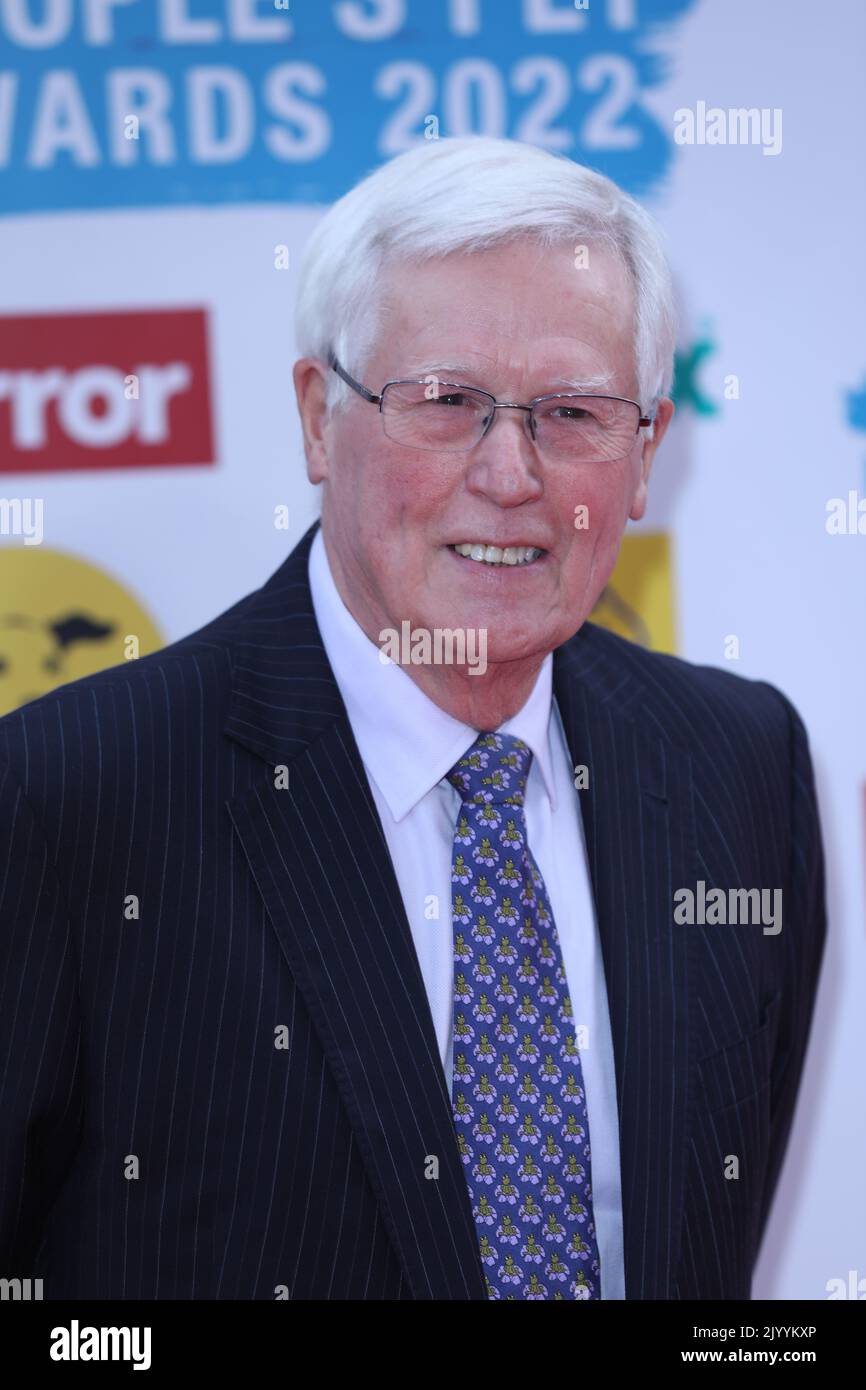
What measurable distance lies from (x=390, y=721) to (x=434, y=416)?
358 mm

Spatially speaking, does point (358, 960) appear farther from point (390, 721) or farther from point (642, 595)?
point (642, 595)

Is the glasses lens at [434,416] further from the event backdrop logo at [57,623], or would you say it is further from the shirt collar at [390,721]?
the event backdrop logo at [57,623]

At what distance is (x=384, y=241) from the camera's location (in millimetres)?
1769

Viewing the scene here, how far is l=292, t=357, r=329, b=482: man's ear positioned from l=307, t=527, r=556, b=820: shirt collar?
0.56 feet

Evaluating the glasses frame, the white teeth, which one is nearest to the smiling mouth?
the white teeth

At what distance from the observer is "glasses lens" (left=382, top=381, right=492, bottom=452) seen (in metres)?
1.75

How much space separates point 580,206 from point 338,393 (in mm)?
355

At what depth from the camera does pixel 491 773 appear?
1825 mm

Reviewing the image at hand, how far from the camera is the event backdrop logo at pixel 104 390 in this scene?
234 centimetres

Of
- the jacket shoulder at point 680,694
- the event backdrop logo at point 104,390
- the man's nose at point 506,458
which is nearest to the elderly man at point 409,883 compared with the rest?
the man's nose at point 506,458

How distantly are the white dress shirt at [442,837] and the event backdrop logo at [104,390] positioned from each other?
583 mm

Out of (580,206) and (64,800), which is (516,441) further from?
(64,800)

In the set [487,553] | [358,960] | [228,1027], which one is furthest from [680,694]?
[228,1027]

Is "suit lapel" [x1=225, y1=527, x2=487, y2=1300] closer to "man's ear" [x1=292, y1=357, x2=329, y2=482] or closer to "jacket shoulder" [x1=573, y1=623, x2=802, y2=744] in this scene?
"man's ear" [x1=292, y1=357, x2=329, y2=482]
